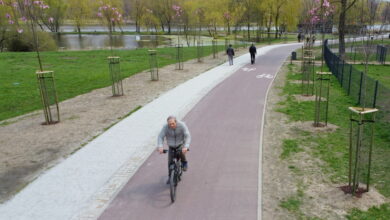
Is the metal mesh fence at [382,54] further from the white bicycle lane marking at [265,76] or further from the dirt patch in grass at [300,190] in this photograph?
the dirt patch in grass at [300,190]

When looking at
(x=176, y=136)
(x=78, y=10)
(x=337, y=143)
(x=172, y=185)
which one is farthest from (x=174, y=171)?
(x=78, y=10)

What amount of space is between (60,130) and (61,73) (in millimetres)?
12736

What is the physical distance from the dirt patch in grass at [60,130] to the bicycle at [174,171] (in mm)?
3521

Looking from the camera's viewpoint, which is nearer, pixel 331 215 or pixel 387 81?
pixel 331 215

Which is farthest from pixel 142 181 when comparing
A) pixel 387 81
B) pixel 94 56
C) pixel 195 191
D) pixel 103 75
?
pixel 94 56

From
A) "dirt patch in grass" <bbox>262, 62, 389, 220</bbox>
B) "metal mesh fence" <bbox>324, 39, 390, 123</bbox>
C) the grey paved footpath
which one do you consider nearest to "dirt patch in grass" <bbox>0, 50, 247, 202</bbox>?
the grey paved footpath

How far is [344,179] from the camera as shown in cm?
745

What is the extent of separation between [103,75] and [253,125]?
→ 13.7 metres

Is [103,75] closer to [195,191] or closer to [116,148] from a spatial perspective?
[116,148]

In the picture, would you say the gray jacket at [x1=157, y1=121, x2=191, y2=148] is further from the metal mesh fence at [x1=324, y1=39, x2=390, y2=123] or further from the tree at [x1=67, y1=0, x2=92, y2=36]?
the tree at [x1=67, y1=0, x2=92, y2=36]

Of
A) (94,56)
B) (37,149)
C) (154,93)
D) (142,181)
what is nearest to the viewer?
(142,181)

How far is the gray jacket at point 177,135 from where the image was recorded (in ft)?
22.4

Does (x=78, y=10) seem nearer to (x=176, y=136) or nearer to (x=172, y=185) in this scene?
(x=176, y=136)

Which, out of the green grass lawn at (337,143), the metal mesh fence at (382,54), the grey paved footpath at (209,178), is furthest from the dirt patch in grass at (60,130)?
the metal mesh fence at (382,54)
